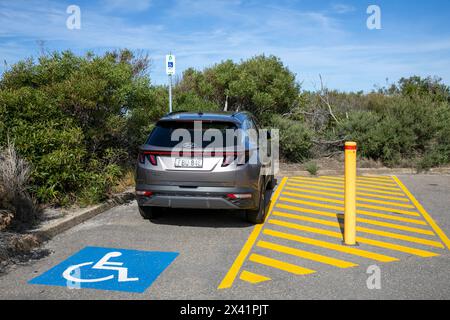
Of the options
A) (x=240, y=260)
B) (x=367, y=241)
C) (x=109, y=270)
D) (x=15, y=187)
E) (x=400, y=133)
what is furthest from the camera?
(x=400, y=133)

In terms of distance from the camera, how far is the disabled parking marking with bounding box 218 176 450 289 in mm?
5254

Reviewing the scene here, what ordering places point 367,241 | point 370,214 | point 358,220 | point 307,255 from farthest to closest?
point 370,214 → point 358,220 → point 367,241 → point 307,255

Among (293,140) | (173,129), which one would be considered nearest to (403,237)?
(173,129)

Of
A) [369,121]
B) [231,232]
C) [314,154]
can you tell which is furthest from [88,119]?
[369,121]

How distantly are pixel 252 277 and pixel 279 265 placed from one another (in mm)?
527

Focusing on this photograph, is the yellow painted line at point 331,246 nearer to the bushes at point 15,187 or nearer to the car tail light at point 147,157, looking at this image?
the car tail light at point 147,157

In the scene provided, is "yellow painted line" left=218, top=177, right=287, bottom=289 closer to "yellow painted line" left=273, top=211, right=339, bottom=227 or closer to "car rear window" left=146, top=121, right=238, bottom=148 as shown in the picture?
"yellow painted line" left=273, top=211, right=339, bottom=227

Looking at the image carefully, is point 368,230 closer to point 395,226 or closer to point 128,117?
point 395,226

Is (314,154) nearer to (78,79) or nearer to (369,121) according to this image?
(369,121)

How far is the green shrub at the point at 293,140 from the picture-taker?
13961 millimetres

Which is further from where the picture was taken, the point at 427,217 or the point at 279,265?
the point at 427,217

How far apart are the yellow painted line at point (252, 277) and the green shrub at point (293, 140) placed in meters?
9.29

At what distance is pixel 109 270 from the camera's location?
4.96m

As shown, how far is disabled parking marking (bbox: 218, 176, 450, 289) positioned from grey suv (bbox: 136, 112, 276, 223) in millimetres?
730
